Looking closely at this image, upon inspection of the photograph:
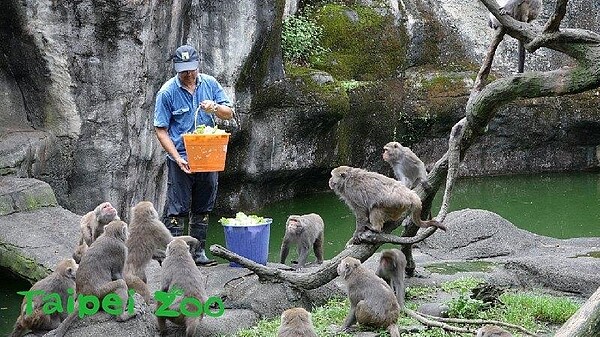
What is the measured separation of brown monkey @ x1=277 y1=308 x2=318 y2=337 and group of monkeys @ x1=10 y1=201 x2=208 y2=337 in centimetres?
99

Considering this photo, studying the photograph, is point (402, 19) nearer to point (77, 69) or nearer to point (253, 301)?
point (77, 69)

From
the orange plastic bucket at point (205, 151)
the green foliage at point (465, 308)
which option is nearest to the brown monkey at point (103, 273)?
the orange plastic bucket at point (205, 151)

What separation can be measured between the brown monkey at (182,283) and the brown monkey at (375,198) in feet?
5.56

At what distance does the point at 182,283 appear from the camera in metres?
7.00

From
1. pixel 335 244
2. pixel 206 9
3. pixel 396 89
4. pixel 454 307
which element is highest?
pixel 206 9

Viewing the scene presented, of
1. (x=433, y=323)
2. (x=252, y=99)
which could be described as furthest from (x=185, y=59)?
(x=252, y=99)

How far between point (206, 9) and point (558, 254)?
25.8 feet

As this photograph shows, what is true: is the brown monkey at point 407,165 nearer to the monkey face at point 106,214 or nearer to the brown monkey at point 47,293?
the monkey face at point 106,214

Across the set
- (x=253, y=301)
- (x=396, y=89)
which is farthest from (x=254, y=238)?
(x=396, y=89)

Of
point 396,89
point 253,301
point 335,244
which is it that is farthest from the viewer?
point 396,89

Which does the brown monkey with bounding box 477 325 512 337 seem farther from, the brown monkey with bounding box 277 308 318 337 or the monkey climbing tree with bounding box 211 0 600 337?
the monkey climbing tree with bounding box 211 0 600 337

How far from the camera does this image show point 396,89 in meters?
20.9

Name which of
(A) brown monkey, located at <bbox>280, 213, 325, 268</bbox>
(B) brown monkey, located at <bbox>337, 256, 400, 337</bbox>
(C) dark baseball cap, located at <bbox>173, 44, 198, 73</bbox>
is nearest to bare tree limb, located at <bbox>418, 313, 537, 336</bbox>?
(B) brown monkey, located at <bbox>337, 256, 400, 337</bbox>

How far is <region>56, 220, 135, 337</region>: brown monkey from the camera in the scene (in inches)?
260
